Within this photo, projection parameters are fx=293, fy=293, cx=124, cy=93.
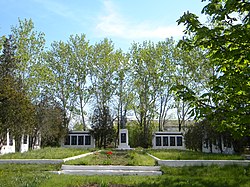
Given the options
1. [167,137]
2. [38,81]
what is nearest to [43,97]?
[38,81]

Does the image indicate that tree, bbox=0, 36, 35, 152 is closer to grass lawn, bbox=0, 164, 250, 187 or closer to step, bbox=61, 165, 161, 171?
grass lawn, bbox=0, 164, 250, 187

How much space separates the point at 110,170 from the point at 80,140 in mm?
25893

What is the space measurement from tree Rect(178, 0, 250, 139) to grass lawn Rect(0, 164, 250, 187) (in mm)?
2866

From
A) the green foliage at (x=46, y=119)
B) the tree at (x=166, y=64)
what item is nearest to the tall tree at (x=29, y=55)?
the green foliage at (x=46, y=119)

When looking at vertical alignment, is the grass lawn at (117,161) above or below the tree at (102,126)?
below

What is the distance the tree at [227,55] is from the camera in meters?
6.29

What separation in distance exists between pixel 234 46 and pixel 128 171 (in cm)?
742

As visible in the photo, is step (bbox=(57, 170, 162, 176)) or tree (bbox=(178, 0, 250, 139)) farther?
step (bbox=(57, 170, 162, 176))

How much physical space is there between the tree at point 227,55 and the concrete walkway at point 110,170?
5.45 m

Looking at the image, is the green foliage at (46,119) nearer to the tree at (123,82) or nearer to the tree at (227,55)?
the tree at (123,82)

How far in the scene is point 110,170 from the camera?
12453 millimetres

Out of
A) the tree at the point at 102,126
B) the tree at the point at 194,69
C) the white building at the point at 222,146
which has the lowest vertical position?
the white building at the point at 222,146

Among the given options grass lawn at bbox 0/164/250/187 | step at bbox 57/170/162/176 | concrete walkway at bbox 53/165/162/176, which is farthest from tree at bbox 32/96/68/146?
step at bbox 57/170/162/176

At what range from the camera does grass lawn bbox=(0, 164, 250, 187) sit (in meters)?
8.73
